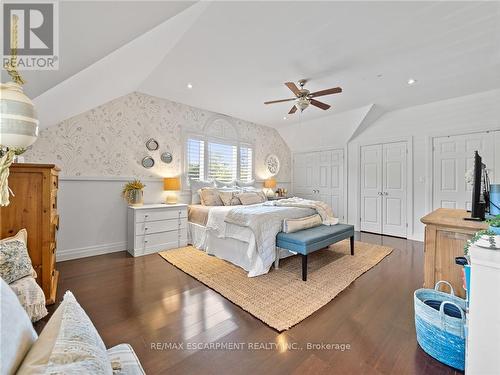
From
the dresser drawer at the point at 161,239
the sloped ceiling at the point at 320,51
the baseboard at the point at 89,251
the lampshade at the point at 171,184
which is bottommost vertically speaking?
the baseboard at the point at 89,251

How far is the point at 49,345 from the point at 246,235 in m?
2.47

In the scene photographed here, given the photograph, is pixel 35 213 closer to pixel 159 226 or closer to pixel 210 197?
pixel 159 226

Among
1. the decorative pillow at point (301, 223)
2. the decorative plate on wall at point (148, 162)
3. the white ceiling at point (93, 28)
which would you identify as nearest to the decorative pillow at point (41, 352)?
the white ceiling at point (93, 28)

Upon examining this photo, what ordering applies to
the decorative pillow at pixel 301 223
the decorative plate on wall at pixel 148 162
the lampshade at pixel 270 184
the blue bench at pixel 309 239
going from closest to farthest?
the blue bench at pixel 309 239
the decorative pillow at pixel 301 223
the decorative plate on wall at pixel 148 162
the lampshade at pixel 270 184

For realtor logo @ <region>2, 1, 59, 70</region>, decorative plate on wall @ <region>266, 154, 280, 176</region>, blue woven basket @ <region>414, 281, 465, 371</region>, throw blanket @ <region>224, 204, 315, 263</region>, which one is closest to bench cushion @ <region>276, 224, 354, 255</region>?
throw blanket @ <region>224, 204, 315, 263</region>

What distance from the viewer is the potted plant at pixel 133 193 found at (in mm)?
3768

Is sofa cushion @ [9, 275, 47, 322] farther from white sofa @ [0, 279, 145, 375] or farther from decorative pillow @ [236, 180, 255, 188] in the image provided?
decorative pillow @ [236, 180, 255, 188]

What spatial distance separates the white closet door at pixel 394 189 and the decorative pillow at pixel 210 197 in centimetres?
360

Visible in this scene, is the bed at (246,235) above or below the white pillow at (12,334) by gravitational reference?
below

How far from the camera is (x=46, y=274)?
212 centimetres

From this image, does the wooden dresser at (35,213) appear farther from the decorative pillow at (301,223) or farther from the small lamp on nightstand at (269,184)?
the small lamp on nightstand at (269,184)

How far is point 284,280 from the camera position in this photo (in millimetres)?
2721

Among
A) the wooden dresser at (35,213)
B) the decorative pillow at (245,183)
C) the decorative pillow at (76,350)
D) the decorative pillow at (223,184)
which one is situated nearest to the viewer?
the decorative pillow at (76,350)

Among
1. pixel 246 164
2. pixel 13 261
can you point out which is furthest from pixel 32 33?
pixel 246 164
